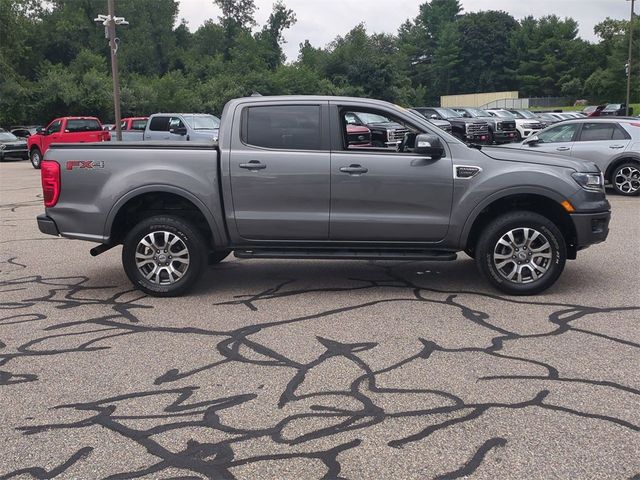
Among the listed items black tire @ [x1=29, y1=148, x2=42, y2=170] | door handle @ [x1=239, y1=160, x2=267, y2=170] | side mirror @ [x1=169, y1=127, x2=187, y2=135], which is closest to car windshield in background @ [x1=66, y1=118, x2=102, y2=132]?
black tire @ [x1=29, y1=148, x2=42, y2=170]

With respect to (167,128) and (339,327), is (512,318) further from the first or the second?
(167,128)

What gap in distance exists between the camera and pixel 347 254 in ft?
21.3

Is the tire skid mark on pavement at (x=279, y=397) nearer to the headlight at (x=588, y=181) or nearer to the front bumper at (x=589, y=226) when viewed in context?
the front bumper at (x=589, y=226)

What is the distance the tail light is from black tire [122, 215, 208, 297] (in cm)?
83

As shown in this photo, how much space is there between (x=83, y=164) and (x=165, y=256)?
1.19 meters

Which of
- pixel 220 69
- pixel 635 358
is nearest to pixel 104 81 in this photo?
pixel 220 69

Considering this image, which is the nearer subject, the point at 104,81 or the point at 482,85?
the point at 104,81

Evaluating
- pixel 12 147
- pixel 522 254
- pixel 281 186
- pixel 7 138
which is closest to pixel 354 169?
pixel 281 186

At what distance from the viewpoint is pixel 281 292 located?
22.5 feet

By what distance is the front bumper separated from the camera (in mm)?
6457

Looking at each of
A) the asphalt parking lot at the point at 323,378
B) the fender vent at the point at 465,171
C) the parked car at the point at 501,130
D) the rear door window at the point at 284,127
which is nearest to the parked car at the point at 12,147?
the parked car at the point at 501,130

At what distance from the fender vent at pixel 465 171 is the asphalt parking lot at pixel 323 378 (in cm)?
117

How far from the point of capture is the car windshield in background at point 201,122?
2180cm

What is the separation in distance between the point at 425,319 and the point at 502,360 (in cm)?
112
